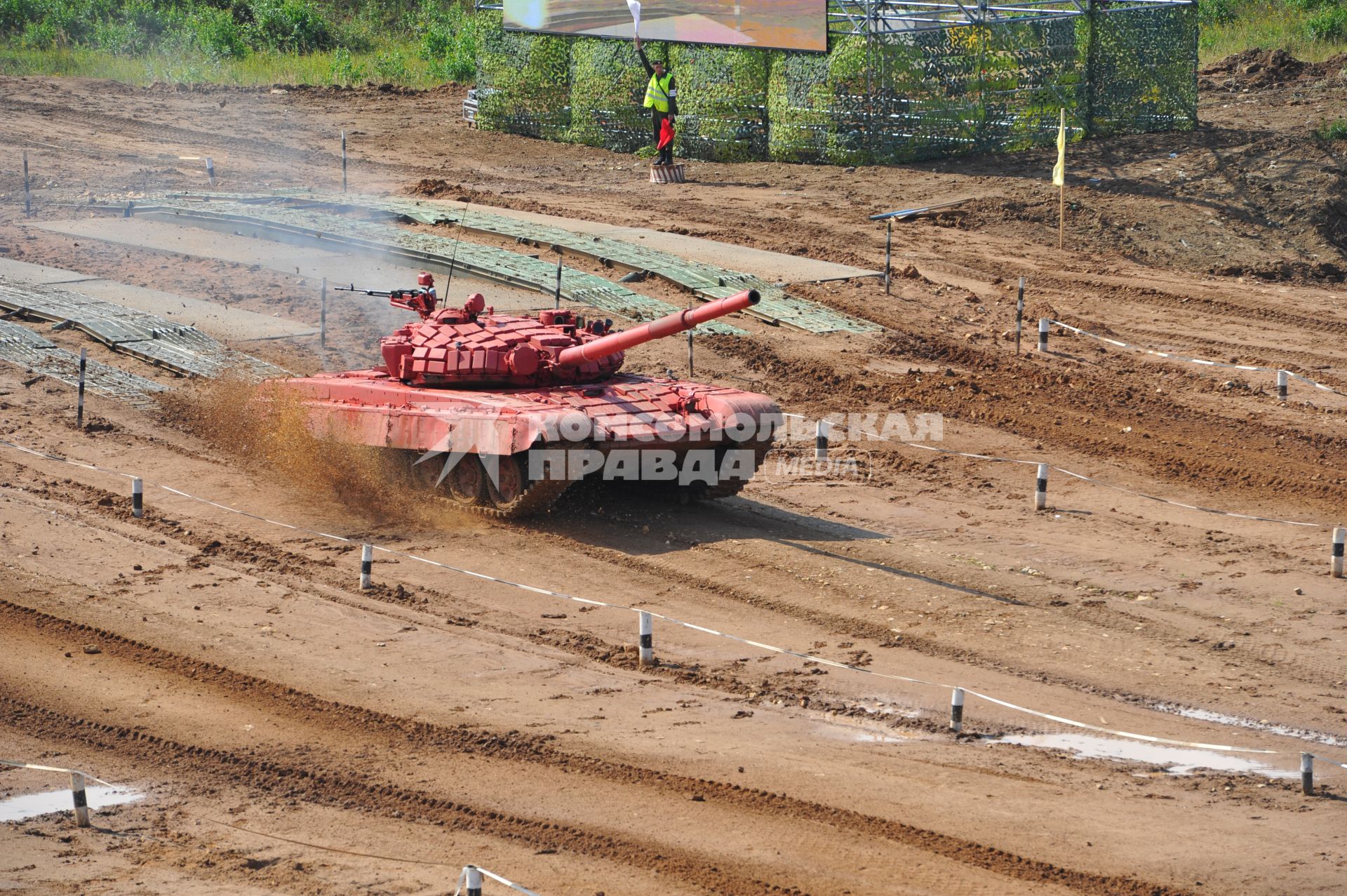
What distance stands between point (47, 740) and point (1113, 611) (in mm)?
7703

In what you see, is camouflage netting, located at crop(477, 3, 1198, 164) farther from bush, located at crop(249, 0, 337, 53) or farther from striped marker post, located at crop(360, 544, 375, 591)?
striped marker post, located at crop(360, 544, 375, 591)

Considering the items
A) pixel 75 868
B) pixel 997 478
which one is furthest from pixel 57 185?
pixel 75 868

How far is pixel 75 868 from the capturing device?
883 centimetres

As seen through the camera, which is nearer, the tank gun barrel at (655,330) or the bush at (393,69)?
the tank gun barrel at (655,330)

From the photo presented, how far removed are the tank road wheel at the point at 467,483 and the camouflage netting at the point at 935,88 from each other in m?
15.7

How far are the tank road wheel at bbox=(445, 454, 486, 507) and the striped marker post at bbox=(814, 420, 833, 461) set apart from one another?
368 centimetres

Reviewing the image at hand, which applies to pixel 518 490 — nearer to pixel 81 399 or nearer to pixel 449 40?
pixel 81 399

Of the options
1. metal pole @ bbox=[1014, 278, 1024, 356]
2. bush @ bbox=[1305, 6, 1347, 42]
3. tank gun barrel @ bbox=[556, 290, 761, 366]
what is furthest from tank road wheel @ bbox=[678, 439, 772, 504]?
bush @ bbox=[1305, 6, 1347, 42]

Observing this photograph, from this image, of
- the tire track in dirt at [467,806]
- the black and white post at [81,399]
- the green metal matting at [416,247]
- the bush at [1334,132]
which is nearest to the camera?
the tire track in dirt at [467,806]

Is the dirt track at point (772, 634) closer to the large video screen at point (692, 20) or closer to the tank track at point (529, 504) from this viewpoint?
the tank track at point (529, 504)

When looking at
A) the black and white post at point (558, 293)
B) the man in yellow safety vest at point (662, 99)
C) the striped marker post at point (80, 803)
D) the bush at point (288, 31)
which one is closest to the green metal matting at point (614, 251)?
the black and white post at point (558, 293)

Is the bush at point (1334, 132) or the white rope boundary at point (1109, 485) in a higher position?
the bush at point (1334, 132)

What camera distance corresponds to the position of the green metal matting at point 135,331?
64.8 ft

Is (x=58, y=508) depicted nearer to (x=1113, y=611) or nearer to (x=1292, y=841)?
(x=1113, y=611)
